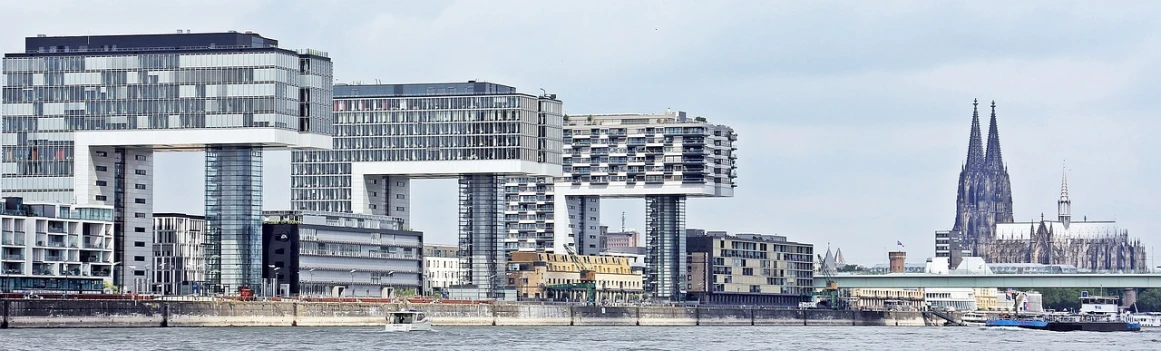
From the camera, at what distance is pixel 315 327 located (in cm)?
18125

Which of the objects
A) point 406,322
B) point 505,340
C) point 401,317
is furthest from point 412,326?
point 505,340

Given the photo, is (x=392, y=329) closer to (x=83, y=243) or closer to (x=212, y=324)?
(x=212, y=324)

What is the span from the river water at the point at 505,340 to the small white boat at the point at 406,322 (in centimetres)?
168

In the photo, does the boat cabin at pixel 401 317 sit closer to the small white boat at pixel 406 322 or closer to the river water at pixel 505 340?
the small white boat at pixel 406 322

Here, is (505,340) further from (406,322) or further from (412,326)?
(412,326)

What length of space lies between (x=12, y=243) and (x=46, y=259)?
5248 millimetres

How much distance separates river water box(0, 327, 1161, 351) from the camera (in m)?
136

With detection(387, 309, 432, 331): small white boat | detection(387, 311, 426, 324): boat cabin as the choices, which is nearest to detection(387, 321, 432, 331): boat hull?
detection(387, 309, 432, 331): small white boat

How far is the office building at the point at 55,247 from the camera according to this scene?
181m

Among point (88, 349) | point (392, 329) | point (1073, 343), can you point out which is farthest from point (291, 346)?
point (1073, 343)

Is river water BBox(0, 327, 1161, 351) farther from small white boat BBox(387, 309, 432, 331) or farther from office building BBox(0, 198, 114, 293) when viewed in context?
office building BBox(0, 198, 114, 293)

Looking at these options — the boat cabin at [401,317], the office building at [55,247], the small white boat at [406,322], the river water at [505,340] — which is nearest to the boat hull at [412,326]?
the small white boat at [406,322]

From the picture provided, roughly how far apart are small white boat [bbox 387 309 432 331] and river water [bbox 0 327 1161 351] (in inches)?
66.3

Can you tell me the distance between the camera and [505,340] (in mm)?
157375
